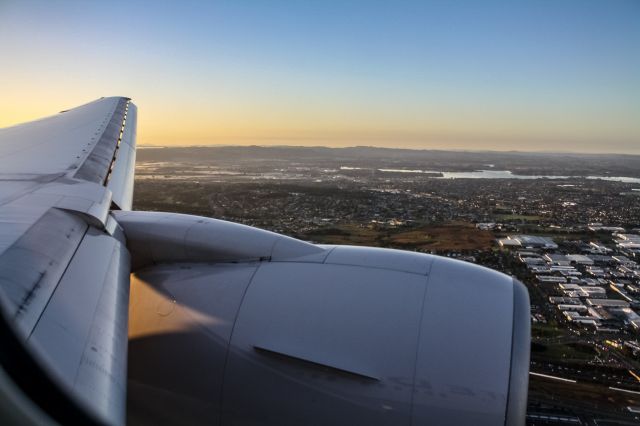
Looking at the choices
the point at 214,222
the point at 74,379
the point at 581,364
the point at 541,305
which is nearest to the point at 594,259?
the point at 541,305

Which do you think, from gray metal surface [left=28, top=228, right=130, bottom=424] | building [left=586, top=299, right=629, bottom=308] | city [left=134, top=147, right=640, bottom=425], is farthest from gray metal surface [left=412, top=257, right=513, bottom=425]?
building [left=586, top=299, right=629, bottom=308]

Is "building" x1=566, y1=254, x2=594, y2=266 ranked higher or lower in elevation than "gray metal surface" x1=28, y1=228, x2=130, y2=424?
lower

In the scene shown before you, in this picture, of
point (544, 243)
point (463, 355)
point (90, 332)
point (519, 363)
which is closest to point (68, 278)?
point (90, 332)

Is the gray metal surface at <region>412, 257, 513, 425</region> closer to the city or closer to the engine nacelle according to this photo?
the engine nacelle

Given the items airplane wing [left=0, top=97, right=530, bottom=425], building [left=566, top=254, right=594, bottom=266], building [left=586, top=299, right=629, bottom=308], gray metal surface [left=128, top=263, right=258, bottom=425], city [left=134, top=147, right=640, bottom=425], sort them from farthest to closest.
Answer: building [left=566, top=254, right=594, bottom=266]
building [left=586, top=299, right=629, bottom=308]
city [left=134, top=147, right=640, bottom=425]
gray metal surface [left=128, top=263, right=258, bottom=425]
airplane wing [left=0, top=97, right=530, bottom=425]

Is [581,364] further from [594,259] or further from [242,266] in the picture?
[594,259]

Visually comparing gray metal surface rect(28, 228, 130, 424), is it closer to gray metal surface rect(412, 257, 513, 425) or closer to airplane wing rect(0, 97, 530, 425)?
airplane wing rect(0, 97, 530, 425)

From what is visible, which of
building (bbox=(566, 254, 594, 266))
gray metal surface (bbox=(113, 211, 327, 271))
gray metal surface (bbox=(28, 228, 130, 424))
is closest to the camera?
gray metal surface (bbox=(28, 228, 130, 424))

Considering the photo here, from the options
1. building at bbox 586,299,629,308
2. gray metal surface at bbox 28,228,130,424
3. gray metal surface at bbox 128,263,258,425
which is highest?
gray metal surface at bbox 28,228,130,424

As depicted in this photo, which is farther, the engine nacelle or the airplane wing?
the engine nacelle
